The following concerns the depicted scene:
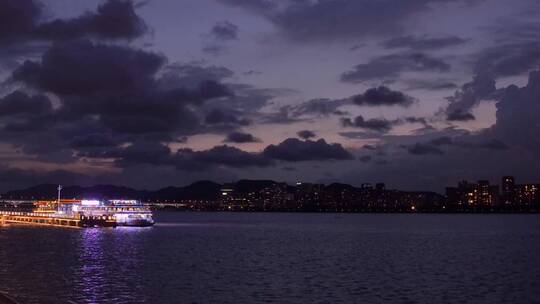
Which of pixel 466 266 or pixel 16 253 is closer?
pixel 466 266

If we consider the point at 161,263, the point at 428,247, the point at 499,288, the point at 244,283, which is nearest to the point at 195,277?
the point at 244,283

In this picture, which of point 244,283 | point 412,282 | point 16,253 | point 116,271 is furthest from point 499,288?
point 16,253

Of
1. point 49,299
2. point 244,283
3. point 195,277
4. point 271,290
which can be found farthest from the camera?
point 195,277

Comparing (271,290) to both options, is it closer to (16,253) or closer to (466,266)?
(466,266)

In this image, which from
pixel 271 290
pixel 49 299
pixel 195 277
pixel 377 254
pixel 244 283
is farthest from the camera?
pixel 377 254

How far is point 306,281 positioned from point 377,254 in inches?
1737

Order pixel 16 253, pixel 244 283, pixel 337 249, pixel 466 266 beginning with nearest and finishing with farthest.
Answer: pixel 244 283 → pixel 466 266 → pixel 16 253 → pixel 337 249

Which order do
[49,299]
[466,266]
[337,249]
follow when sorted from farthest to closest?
[337,249], [466,266], [49,299]

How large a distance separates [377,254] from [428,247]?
79.1ft

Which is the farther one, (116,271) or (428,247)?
(428,247)

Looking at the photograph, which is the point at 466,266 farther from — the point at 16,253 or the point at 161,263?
the point at 16,253

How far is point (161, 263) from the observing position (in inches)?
3839

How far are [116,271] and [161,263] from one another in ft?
44.3

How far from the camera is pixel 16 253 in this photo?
10794 centimetres
